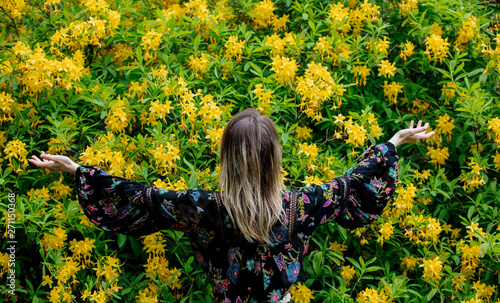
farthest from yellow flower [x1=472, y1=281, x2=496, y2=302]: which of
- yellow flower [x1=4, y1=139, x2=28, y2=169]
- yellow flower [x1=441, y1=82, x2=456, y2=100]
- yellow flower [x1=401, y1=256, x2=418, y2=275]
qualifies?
yellow flower [x1=4, y1=139, x2=28, y2=169]

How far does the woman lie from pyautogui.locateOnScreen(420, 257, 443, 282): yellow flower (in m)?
0.74

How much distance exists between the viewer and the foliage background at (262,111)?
254cm

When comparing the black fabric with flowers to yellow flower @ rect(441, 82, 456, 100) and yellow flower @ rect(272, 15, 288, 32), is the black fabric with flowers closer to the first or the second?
yellow flower @ rect(441, 82, 456, 100)

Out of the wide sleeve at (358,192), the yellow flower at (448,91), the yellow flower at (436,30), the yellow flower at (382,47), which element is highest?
the yellow flower at (436,30)

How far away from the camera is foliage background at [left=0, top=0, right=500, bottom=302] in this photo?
2.54 meters

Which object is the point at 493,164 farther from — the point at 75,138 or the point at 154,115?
the point at 75,138

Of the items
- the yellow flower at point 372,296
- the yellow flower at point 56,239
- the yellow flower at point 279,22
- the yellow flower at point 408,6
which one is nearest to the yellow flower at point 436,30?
the yellow flower at point 408,6

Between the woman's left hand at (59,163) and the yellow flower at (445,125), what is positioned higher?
the woman's left hand at (59,163)

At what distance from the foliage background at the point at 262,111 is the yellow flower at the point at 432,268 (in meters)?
0.01

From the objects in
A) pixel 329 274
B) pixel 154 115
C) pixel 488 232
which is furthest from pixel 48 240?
pixel 488 232

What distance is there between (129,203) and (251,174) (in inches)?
21.4

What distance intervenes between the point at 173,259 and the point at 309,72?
1.35 meters

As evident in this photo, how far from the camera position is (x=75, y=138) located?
280 cm

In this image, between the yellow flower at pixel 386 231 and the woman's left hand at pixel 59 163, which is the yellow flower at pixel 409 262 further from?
the woman's left hand at pixel 59 163
